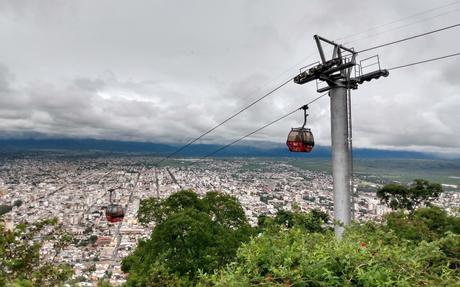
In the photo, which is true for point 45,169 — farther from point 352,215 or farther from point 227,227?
point 352,215

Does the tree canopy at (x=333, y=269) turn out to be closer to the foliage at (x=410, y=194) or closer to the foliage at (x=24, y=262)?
the foliage at (x=24, y=262)

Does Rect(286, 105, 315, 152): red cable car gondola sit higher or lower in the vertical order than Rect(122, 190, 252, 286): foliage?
higher

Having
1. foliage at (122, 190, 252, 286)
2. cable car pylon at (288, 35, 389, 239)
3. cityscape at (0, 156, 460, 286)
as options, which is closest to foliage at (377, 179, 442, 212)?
cityscape at (0, 156, 460, 286)

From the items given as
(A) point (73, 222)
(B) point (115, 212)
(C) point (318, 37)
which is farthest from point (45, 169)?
(C) point (318, 37)

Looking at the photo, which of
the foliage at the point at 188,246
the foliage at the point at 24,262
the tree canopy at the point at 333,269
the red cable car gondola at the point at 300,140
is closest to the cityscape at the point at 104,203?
the foliage at the point at 24,262

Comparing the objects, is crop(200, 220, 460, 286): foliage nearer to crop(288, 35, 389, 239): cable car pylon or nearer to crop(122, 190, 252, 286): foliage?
crop(288, 35, 389, 239): cable car pylon

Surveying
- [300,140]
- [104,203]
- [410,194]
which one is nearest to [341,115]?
[300,140]
